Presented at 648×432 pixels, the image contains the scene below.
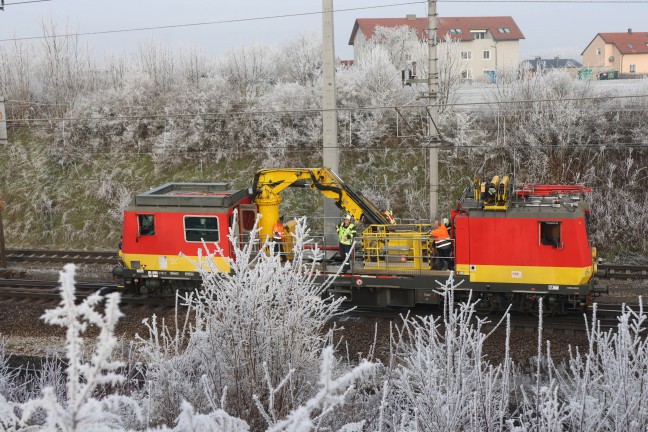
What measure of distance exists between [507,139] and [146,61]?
68.2ft

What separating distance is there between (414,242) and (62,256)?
13.4 meters

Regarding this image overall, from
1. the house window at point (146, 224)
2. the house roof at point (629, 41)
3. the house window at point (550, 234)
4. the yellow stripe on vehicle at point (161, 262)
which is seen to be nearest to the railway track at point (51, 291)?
the yellow stripe on vehicle at point (161, 262)

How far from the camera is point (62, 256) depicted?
72.4ft

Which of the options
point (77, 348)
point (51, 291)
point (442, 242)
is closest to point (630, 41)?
point (442, 242)

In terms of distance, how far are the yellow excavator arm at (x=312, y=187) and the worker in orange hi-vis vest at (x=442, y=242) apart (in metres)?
1.55

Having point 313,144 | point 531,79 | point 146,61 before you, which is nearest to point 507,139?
point 531,79

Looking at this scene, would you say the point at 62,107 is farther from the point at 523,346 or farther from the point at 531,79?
the point at 523,346

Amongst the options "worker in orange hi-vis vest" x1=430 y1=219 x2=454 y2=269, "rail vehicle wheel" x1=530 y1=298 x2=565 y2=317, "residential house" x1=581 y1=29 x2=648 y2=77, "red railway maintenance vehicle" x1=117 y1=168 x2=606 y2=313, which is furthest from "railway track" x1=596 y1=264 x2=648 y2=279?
"residential house" x1=581 y1=29 x2=648 y2=77

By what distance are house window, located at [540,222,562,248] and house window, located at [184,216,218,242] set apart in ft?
23.1

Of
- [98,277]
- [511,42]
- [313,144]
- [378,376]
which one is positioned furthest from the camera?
[511,42]

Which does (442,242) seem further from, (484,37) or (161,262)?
(484,37)

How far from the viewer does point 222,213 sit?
47.8 ft

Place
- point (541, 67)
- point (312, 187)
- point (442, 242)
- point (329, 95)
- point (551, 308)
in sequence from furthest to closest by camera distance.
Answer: point (541, 67) → point (329, 95) → point (312, 187) → point (551, 308) → point (442, 242)

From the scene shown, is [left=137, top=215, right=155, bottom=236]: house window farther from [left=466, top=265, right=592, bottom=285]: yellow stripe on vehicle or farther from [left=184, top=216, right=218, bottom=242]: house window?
[left=466, top=265, right=592, bottom=285]: yellow stripe on vehicle
